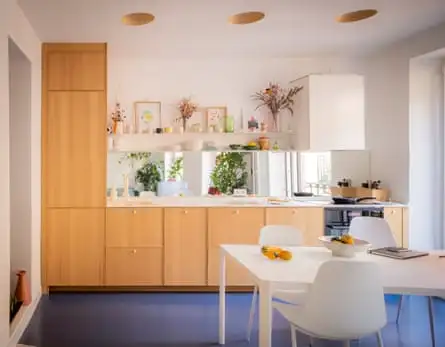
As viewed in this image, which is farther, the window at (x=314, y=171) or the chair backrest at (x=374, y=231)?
the window at (x=314, y=171)

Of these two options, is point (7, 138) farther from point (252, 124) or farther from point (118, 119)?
point (252, 124)

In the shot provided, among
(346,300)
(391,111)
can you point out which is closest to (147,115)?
(391,111)

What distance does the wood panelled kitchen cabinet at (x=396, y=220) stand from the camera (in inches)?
191

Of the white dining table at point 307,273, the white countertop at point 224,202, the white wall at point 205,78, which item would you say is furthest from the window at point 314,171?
the white dining table at point 307,273

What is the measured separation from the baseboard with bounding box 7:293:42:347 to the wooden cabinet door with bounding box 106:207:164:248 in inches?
36.7

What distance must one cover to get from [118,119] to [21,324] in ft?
7.90

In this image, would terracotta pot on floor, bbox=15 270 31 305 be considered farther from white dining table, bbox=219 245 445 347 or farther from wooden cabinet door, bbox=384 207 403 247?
wooden cabinet door, bbox=384 207 403 247

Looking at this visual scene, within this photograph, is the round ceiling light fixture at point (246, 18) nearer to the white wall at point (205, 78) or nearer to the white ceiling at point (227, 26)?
the white ceiling at point (227, 26)

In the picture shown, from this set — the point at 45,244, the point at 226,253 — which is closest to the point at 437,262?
the point at 226,253

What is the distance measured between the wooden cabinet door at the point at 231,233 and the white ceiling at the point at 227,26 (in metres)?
1.73

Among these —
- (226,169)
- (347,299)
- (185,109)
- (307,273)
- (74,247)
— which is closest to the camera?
A: (347,299)

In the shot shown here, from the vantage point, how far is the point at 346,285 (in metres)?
2.30

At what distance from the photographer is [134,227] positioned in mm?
4820

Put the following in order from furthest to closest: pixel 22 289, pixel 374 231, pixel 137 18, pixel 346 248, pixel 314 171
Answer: pixel 314 171 < pixel 137 18 < pixel 22 289 < pixel 374 231 < pixel 346 248
